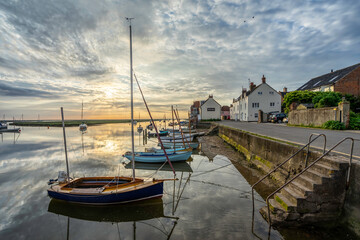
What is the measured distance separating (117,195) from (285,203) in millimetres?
7278

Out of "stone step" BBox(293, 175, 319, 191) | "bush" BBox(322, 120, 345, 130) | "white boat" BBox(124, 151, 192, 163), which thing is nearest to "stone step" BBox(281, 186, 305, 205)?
"stone step" BBox(293, 175, 319, 191)

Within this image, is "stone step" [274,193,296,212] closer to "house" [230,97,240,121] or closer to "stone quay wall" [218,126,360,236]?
"stone quay wall" [218,126,360,236]

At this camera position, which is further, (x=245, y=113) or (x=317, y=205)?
(x=245, y=113)

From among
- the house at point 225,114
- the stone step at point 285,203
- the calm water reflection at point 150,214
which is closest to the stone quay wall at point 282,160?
the stone step at point 285,203

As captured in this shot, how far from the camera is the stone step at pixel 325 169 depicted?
19.9 feet

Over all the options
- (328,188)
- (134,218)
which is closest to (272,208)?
(328,188)

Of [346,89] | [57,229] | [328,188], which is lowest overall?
[57,229]

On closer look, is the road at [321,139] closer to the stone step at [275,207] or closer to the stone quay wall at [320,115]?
the stone quay wall at [320,115]

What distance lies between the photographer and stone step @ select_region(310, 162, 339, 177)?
6.05m

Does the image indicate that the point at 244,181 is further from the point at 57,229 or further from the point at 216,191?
the point at 57,229

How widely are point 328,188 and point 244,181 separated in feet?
18.8

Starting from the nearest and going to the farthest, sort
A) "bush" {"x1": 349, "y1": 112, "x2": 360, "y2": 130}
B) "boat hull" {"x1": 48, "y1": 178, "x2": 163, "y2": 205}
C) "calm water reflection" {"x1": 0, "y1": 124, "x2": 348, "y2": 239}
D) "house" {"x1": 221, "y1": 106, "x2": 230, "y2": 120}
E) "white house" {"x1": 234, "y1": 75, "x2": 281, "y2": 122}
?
"calm water reflection" {"x1": 0, "y1": 124, "x2": 348, "y2": 239}, "boat hull" {"x1": 48, "y1": 178, "x2": 163, "y2": 205}, "bush" {"x1": 349, "y1": 112, "x2": 360, "y2": 130}, "white house" {"x1": 234, "y1": 75, "x2": 281, "y2": 122}, "house" {"x1": 221, "y1": 106, "x2": 230, "y2": 120}

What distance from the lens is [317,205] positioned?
6125mm

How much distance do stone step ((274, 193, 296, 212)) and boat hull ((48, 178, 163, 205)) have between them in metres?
5.31
